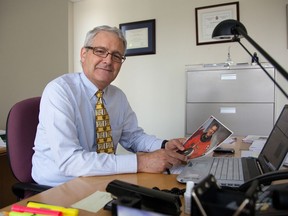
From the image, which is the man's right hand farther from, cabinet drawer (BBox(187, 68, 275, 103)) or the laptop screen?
cabinet drawer (BBox(187, 68, 275, 103))

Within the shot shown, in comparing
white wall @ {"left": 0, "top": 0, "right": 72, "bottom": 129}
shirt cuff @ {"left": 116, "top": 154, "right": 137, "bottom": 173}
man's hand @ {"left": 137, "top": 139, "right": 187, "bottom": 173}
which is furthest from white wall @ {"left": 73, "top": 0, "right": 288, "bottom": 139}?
shirt cuff @ {"left": 116, "top": 154, "right": 137, "bottom": 173}

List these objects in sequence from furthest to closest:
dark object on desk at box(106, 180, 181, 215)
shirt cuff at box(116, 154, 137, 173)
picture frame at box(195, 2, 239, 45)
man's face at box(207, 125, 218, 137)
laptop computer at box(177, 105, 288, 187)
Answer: picture frame at box(195, 2, 239, 45), man's face at box(207, 125, 218, 137), shirt cuff at box(116, 154, 137, 173), laptop computer at box(177, 105, 288, 187), dark object on desk at box(106, 180, 181, 215)

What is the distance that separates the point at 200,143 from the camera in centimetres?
121

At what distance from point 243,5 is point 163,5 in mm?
926

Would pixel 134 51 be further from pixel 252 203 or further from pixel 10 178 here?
pixel 252 203

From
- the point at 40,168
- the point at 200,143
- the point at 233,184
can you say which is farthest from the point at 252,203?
the point at 40,168

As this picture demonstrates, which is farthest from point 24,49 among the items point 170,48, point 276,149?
point 276,149

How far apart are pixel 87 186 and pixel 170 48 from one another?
8.31 feet

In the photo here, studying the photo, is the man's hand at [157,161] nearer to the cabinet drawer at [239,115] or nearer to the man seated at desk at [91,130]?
the man seated at desk at [91,130]

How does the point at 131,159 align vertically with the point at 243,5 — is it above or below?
below

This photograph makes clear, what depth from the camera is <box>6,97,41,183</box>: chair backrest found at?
1.25 meters

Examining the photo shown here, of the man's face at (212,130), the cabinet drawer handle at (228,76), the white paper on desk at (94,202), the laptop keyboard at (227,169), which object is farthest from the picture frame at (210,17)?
the white paper on desk at (94,202)

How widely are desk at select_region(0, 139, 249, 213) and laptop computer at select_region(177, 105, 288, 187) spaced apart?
0.06 meters

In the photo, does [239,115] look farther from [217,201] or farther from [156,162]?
[217,201]
